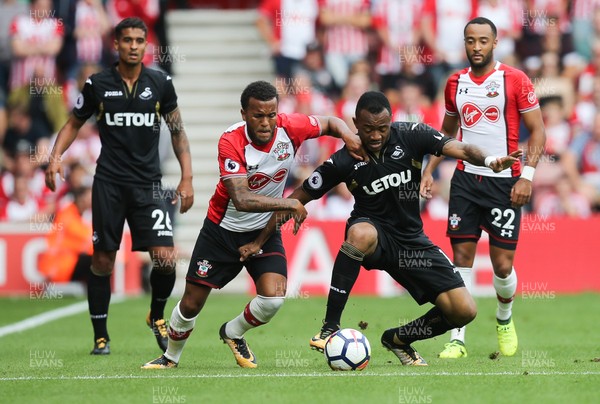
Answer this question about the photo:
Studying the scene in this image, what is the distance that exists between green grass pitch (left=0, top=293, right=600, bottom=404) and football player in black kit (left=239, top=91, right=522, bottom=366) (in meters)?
0.36

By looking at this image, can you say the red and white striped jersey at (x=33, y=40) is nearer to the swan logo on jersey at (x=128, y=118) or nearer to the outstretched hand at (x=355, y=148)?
the swan logo on jersey at (x=128, y=118)

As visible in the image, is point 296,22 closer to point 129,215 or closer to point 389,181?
point 129,215

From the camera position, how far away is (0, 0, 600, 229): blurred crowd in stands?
16656mm

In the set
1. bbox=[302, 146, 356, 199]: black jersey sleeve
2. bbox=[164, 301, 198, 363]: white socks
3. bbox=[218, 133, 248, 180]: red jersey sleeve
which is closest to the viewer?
bbox=[218, 133, 248, 180]: red jersey sleeve

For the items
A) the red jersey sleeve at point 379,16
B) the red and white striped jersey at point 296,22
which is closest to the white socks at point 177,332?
the red and white striped jersey at point 296,22

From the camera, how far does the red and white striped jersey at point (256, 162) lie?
831cm

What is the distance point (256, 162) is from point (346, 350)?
1505 millimetres

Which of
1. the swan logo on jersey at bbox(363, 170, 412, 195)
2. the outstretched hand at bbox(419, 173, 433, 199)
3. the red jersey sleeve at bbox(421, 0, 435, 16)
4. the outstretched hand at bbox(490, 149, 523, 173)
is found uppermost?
the red jersey sleeve at bbox(421, 0, 435, 16)

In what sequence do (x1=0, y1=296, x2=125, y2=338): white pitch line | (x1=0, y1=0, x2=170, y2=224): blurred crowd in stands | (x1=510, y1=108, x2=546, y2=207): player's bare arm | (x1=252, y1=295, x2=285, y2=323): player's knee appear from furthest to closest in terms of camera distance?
1. (x1=0, y1=0, x2=170, y2=224): blurred crowd in stands
2. (x1=0, y1=296, x2=125, y2=338): white pitch line
3. (x1=510, y1=108, x2=546, y2=207): player's bare arm
4. (x1=252, y1=295, x2=285, y2=323): player's knee

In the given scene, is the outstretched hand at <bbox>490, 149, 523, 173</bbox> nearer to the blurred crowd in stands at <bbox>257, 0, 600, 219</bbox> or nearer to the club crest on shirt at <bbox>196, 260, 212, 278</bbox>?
the club crest on shirt at <bbox>196, 260, 212, 278</bbox>

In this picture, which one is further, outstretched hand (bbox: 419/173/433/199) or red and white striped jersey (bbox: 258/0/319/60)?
red and white striped jersey (bbox: 258/0/319/60)

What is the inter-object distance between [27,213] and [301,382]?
10256 mm

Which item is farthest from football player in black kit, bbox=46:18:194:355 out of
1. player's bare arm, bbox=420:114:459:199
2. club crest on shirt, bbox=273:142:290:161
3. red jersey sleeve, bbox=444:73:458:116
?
red jersey sleeve, bbox=444:73:458:116

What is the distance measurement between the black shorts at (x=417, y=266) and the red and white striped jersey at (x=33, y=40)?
11.3 meters
